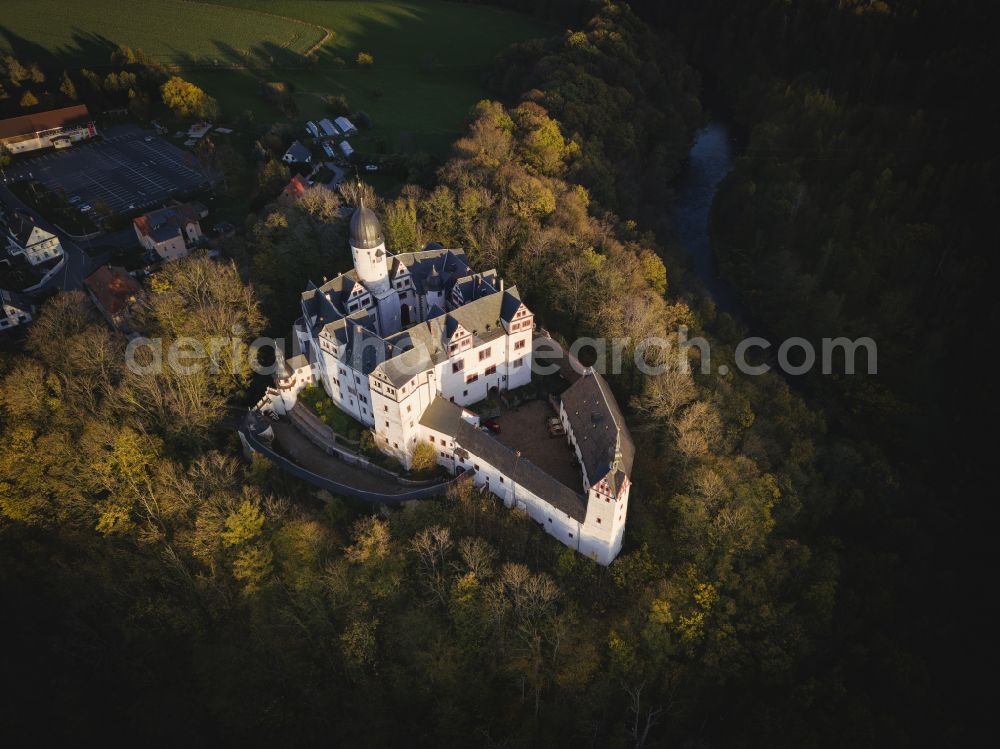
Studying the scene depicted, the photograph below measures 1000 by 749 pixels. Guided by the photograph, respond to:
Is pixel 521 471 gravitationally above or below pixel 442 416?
below

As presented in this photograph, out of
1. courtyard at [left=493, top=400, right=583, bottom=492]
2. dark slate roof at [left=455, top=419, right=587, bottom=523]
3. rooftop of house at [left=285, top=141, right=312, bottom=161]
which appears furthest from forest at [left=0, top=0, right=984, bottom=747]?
rooftop of house at [left=285, top=141, right=312, bottom=161]

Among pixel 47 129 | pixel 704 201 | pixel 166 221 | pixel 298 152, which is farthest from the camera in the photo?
pixel 704 201

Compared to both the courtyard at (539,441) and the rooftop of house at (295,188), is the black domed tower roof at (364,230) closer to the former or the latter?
the courtyard at (539,441)

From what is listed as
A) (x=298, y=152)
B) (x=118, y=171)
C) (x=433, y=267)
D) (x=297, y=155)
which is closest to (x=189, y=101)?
(x=118, y=171)

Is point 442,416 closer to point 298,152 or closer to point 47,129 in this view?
point 298,152

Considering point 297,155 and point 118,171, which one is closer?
point 297,155

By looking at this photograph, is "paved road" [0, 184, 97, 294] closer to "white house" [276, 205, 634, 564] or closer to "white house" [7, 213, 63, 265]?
"white house" [7, 213, 63, 265]

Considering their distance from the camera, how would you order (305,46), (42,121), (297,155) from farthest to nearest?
(305,46) < (42,121) < (297,155)

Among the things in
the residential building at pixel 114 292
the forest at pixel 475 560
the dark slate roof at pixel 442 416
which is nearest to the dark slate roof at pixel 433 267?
the forest at pixel 475 560
